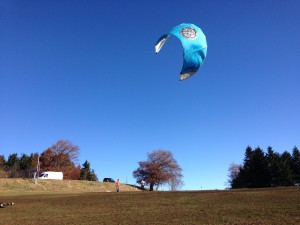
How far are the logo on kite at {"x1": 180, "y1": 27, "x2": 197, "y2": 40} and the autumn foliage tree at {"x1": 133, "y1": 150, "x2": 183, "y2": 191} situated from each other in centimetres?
8684

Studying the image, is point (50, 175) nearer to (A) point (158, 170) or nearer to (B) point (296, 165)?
(A) point (158, 170)

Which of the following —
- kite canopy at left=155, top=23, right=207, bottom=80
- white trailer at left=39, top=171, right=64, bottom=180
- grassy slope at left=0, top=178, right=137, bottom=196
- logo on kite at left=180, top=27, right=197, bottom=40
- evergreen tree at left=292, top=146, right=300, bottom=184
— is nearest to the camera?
kite canopy at left=155, top=23, right=207, bottom=80

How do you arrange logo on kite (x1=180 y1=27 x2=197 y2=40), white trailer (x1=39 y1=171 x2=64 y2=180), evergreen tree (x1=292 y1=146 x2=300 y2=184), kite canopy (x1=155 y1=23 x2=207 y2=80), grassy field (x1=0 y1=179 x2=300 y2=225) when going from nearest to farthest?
kite canopy (x1=155 y1=23 x2=207 y2=80) → logo on kite (x1=180 y1=27 x2=197 y2=40) → grassy field (x1=0 y1=179 x2=300 y2=225) → evergreen tree (x1=292 y1=146 x2=300 y2=184) → white trailer (x1=39 y1=171 x2=64 y2=180)

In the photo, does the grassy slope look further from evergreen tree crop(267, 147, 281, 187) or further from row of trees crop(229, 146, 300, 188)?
evergreen tree crop(267, 147, 281, 187)

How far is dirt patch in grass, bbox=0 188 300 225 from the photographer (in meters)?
19.2

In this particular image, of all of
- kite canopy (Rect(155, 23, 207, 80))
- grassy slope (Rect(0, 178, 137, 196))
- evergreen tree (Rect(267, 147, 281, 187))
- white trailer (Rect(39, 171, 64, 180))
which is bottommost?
grassy slope (Rect(0, 178, 137, 196))

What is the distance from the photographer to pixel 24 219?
21969 mm

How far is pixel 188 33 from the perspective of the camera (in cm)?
1748

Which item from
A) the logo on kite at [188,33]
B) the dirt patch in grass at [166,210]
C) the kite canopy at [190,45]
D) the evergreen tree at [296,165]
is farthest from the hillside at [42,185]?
the evergreen tree at [296,165]

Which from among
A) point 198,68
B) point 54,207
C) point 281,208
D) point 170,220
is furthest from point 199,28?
point 54,207

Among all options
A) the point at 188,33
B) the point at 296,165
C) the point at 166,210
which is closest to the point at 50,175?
the point at 296,165

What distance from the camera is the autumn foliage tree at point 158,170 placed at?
101562 millimetres

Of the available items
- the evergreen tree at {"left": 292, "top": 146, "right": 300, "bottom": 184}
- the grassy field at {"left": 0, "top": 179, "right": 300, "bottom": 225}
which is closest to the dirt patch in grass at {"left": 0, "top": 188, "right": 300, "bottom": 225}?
the grassy field at {"left": 0, "top": 179, "right": 300, "bottom": 225}

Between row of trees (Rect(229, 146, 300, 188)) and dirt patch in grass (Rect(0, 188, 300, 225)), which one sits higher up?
row of trees (Rect(229, 146, 300, 188))
